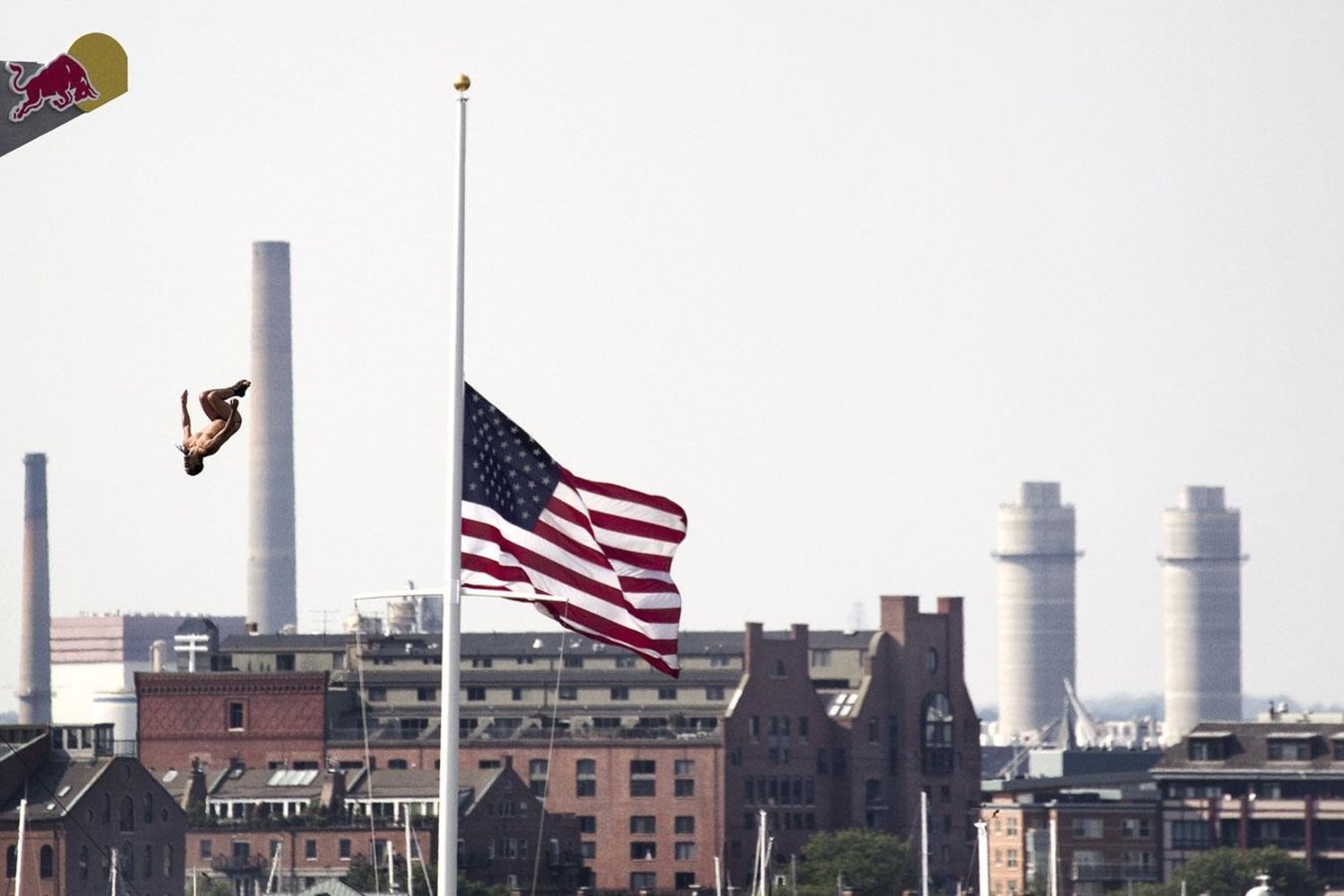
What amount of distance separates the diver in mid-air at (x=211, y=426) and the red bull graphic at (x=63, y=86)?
4.63m

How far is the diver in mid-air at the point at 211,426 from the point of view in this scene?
30.1m

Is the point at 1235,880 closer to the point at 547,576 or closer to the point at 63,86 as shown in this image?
the point at 547,576

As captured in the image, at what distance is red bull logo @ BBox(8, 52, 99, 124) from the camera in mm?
25656

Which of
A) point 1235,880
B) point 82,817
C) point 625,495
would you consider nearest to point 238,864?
point 82,817

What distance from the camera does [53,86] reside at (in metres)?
25.8

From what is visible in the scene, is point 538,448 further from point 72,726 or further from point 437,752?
point 437,752

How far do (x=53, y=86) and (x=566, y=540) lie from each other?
11610 millimetres

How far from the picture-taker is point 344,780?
651ft

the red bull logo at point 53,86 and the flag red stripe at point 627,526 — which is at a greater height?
the red bull logo at point 53,86

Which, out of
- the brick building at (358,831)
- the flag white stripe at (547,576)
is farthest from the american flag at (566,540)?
the brick building at (358,831)

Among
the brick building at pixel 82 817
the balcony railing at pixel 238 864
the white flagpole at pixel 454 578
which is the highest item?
the white flagpole at pixel 454 578

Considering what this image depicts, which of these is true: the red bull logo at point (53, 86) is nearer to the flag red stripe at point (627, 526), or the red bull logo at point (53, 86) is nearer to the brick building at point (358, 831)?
Result: the flag red stripe at point (627, 526)

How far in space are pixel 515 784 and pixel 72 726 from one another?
3685cm

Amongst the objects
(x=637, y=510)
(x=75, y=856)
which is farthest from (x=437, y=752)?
A: (x=637, y=510)
